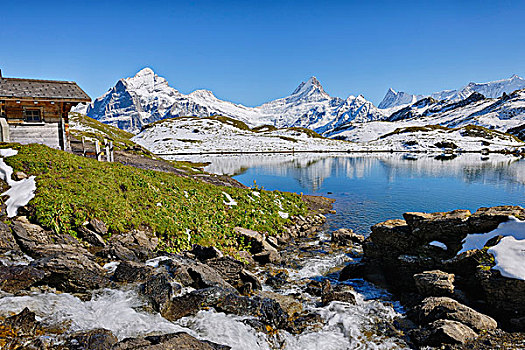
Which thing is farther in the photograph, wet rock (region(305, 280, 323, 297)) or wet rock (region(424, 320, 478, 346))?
wet rock (region(305, 280, 323, 297))

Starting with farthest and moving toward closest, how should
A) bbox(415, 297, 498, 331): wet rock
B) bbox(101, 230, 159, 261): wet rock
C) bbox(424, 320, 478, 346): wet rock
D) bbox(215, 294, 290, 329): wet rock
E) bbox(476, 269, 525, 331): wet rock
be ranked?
bbox(101, 230, 159, 261): wet rock < bbox(215, 294, 290, 329): wet rock < bbox(476, 269, 525, 331): wet rock < bbox(415, 297, 498, 331): wet rock < bbox(424, 320, 478, 346): wet rock

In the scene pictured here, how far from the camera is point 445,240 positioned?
15938 mm

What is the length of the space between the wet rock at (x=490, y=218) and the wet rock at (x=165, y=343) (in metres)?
14.0

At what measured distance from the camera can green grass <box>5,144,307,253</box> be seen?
15602 mm

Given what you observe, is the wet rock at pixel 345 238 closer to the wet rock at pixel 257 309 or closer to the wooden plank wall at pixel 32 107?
the wet rock at pixel 257 309

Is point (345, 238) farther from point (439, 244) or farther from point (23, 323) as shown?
point (23, 323)

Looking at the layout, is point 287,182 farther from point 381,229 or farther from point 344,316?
point 344,316

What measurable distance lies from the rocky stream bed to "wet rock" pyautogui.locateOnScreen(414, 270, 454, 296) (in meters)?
0.04

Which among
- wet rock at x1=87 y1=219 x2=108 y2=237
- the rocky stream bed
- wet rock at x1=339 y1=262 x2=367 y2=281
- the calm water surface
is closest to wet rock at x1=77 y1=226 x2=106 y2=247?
the rocky stream bed

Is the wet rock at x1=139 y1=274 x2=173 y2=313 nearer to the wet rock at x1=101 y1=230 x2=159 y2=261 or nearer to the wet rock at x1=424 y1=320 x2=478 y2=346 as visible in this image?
the wet rock at x1=101 y1=230 x2=159 y2=261

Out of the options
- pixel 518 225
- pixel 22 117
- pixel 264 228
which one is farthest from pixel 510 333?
pixel 22 117

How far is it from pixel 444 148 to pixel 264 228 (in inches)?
6712

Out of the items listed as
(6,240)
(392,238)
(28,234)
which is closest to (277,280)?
(392,238)

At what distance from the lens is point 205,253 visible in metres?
17.0
